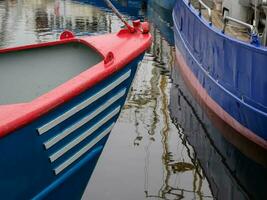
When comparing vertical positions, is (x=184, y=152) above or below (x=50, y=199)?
below

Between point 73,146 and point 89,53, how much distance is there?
62.5 inches

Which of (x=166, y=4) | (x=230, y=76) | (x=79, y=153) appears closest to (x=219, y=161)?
(x=230, y=76)

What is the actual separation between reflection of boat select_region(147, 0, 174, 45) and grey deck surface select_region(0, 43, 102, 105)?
13944 millimetres

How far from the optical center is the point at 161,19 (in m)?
26.8

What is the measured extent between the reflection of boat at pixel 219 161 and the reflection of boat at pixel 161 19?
9.40 meters

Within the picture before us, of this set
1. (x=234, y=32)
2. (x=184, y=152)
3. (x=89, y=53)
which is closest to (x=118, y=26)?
(x=234, y=32)

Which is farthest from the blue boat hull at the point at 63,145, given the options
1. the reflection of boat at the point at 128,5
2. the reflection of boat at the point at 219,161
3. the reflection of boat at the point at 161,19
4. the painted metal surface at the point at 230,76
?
the reflection of boat at the point at 128,5

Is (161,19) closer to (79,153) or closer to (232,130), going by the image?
(232,130)

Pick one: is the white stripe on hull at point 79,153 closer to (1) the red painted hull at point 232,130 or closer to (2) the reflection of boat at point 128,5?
(1) the red painted hull at point 232,130

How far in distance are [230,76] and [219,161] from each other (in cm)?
153

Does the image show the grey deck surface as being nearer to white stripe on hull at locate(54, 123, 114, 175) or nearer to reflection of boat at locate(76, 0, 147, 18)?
white stripe on hull at locate(54, 123, 114, 175)

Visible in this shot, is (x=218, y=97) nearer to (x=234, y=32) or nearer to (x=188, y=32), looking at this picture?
(x=234, y=32)

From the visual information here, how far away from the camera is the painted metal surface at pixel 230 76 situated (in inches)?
279

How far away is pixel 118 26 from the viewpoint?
75.6ft
